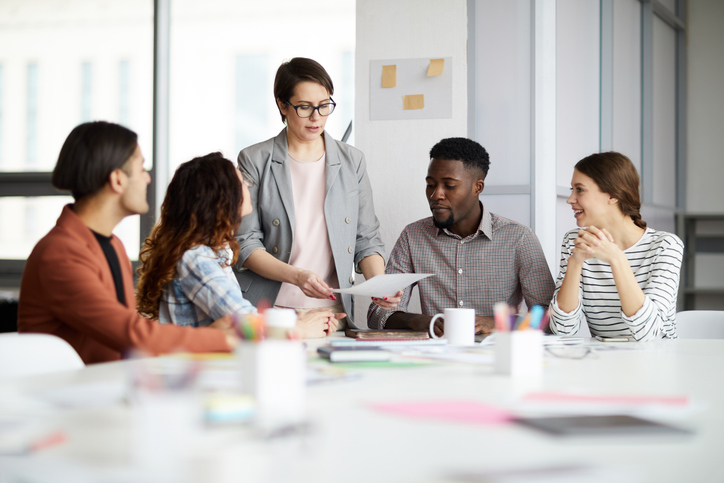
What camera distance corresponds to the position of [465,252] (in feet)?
8.40

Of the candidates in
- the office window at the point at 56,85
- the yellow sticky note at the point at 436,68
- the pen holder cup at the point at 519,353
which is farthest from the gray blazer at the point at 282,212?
the office window at the point at 56,85

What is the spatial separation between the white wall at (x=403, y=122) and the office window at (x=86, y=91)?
1.99 m

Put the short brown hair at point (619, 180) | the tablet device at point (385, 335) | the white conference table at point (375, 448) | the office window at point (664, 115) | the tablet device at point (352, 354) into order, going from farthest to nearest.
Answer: the office window at point (664, 115)
the short brown hair at point (619, 180)
the tablet device at point (385, 335)
the tablet device at point (352, 354)
the white conference table at point (375, 448)

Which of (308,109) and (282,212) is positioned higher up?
(308,109)

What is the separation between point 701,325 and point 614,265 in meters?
0.67

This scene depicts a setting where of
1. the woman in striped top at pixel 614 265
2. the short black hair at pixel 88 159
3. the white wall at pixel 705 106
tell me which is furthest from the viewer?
the white wall at pixel 705 106

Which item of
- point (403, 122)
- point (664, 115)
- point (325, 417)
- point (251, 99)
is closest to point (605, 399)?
point (325, 417)

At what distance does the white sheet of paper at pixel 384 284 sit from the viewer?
5.97 feet

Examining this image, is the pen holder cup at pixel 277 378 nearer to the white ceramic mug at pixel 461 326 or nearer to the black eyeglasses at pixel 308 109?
the white ceramic mug at pixel 461 326

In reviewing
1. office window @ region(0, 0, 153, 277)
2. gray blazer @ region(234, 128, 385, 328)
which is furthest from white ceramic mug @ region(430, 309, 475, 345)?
office window @ region(0, 0, 153, 277)

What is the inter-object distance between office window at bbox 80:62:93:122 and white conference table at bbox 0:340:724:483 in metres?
3.45

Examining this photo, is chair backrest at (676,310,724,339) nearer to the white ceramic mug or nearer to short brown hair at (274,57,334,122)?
the white ceramic mug

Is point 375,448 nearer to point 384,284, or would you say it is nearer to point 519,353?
point 519,353

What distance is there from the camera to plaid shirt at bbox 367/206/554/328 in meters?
2.47
